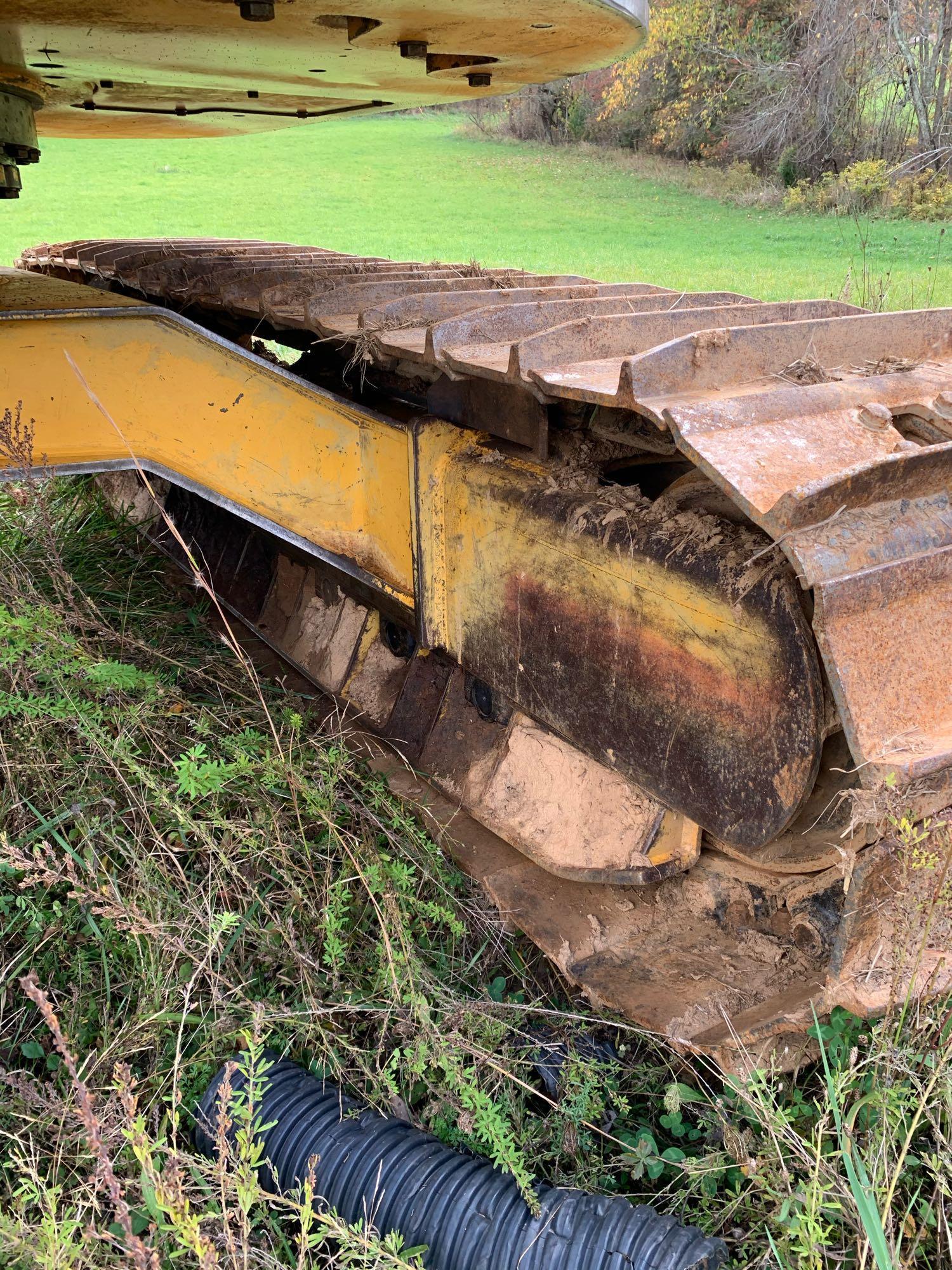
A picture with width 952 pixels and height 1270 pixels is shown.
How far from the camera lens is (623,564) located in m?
2.11

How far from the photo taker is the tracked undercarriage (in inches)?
67.2

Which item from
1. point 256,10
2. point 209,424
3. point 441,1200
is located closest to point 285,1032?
point 441,1200

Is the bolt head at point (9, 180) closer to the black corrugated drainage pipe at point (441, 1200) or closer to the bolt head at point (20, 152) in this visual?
the bolt head at point (20, 152)

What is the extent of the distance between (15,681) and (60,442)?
0.65 metres

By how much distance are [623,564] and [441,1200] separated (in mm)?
1247

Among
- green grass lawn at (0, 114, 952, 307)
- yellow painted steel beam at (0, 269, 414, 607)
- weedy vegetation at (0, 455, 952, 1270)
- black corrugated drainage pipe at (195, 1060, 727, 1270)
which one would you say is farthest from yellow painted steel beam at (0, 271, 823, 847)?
green grass lawn at (0, 114, 952, 307)

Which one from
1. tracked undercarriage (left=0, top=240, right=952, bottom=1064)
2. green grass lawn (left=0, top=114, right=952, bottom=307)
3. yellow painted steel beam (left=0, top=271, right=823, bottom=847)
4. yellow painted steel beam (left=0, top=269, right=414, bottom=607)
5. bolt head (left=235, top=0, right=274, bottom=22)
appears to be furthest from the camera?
green grass lawn (left=0, top=114, right=952, bottom=307)

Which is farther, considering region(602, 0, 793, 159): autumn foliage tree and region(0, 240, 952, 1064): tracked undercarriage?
region(602, 0, 793, 159): autumn foliage tree

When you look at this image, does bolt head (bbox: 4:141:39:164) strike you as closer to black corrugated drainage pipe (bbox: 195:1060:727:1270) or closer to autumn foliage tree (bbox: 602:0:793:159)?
black corrugated drainage pipe (bbox: 195:1060:727:1270)

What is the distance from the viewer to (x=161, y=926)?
7.32 ft

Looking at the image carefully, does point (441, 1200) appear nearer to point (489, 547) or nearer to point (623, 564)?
point (623, 564)

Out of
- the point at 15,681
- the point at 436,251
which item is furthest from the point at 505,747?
the point at 436,251

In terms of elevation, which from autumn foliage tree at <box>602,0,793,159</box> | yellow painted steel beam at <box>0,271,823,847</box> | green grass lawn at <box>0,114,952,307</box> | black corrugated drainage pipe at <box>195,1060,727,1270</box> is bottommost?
black corrugated drainage pipe at <box>195,1060,727,1270</box>

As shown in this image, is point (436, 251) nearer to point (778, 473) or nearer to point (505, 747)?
point (505, 747)
